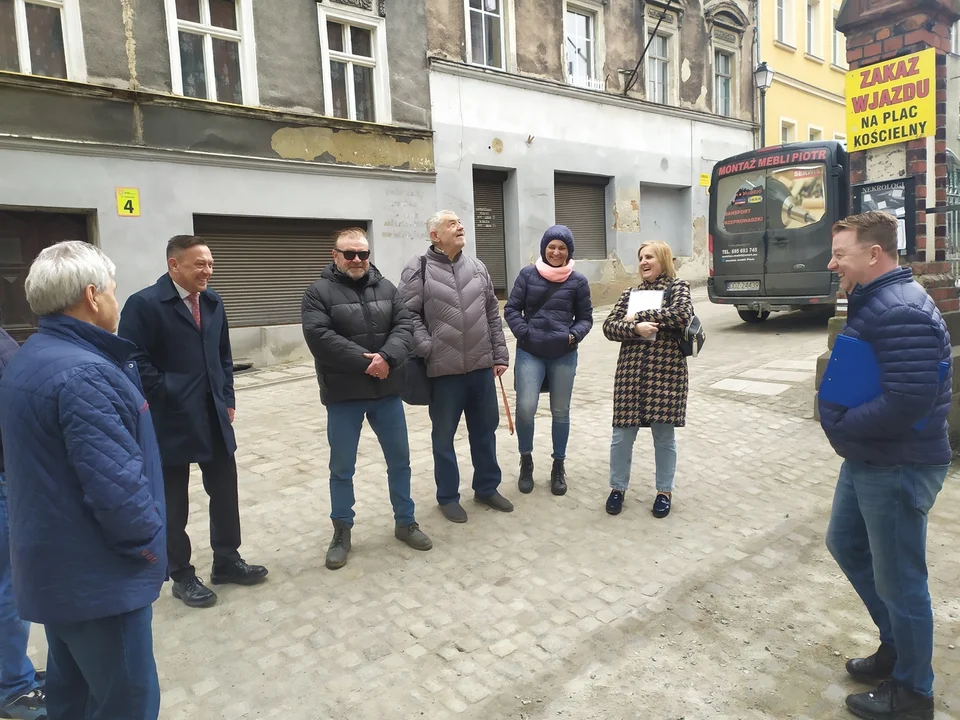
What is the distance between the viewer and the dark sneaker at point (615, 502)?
4543 millimetres

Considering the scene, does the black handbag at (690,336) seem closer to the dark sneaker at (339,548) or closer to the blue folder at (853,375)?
the blue folder at (853,375)

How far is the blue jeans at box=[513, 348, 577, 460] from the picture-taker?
4.90 m

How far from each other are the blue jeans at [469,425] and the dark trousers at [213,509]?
1311 millimetres

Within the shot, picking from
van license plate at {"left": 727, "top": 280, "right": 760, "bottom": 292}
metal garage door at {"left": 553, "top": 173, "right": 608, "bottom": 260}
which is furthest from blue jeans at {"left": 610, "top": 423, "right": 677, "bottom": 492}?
metal garage door at {"left": 553, "top": 173, "right": 608, "bottom": 260}

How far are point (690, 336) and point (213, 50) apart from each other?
966 cm

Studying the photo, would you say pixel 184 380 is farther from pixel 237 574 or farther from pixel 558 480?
pixel 558 480

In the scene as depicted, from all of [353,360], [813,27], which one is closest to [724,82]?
[813,27]

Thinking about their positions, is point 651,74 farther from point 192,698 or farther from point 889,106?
point 192,698

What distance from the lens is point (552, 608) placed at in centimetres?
339

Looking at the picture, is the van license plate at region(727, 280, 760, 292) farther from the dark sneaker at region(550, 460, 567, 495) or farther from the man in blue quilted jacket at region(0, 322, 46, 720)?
the man in blue quilted jacket at region(0, 322, 46, 720)

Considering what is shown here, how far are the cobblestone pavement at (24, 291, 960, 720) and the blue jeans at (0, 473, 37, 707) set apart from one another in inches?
20.8

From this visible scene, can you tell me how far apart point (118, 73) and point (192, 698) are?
964 cm

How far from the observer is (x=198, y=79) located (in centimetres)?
1069

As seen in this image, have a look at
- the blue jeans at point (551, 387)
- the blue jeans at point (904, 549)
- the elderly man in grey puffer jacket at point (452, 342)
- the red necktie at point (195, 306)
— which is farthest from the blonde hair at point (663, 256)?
the red necktie at point (195, 306)
